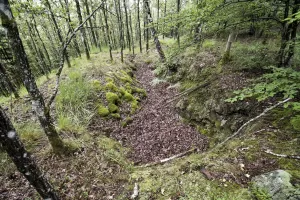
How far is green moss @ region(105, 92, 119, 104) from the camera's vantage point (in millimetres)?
6964

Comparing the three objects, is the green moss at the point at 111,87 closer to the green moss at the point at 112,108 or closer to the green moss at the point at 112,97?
the green moss at the point at 112,97

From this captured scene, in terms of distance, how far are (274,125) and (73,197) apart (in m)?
5.21

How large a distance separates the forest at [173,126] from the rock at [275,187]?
0.01 m

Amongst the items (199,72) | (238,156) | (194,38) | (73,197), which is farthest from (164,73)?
(73,197)

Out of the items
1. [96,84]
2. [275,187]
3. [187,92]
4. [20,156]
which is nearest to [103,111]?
[96,84]

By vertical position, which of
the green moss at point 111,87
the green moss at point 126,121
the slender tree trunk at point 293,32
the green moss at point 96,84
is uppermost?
the slender tree trunk at point 293,32

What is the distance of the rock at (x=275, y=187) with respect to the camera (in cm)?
225

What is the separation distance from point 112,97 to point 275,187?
20.5 ft

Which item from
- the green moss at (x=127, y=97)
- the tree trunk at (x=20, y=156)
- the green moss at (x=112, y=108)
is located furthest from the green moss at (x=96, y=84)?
the tree trunk at (x=20, y=156)

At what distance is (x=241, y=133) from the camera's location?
4398mm

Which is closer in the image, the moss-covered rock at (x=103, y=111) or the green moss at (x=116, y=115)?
the moss-covered rock at (x=103, y=111)

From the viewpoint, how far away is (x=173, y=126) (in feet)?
21.0

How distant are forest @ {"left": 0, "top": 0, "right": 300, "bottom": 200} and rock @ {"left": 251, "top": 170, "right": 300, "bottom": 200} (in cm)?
1

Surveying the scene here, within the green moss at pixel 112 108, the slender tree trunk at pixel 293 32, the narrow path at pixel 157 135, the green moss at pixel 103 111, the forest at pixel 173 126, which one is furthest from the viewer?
the green moss at pixel 112 108
